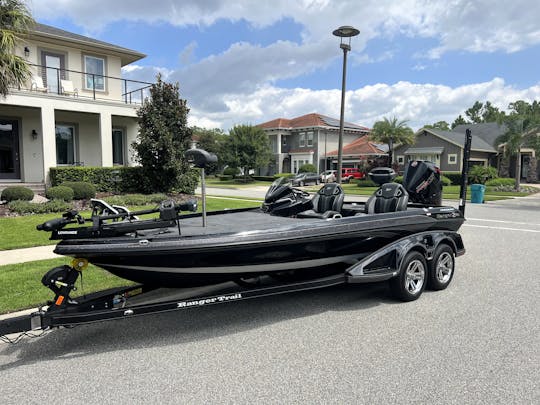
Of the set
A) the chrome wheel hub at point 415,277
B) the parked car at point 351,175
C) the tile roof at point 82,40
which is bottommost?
the chrome wheel hub at point 415,277

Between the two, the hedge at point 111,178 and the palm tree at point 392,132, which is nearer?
the hedge at point 111,178

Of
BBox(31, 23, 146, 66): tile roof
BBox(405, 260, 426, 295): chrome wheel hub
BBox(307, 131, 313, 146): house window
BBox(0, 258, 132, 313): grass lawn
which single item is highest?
BBox(31, 23, 146, 66): tile roof

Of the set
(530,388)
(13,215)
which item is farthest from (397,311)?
(13,215)

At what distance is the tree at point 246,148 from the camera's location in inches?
1703

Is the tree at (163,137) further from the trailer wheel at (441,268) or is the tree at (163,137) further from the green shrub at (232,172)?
the green shrub at (232,172)

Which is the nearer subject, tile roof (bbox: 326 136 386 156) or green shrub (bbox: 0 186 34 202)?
green shrub (bbox: 0 186 34 202)

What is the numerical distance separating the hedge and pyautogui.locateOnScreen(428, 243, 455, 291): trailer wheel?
13.1m

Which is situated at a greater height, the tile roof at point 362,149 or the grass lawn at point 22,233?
the tile roof at point 362,149

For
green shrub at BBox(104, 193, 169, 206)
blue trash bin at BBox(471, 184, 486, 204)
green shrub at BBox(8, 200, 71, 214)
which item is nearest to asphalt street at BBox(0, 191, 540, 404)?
green shrub at BBox(8, 200, 71, 214)

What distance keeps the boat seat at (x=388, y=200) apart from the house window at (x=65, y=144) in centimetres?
1792

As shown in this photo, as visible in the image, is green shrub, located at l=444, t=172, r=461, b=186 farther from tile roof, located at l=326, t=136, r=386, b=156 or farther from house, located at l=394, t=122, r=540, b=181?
tile roof, located at l=326, t=136, r=386, b=156

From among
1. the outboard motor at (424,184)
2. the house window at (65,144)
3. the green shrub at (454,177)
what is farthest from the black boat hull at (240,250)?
the green shrub at (454,177)

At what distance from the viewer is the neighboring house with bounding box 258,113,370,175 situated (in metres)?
49.3

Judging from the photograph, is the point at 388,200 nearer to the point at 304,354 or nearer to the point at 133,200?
the point at 304,354
